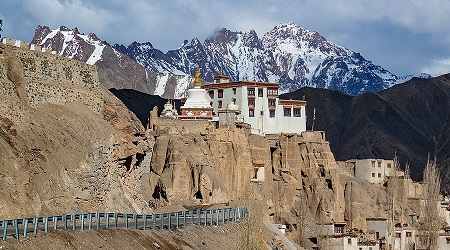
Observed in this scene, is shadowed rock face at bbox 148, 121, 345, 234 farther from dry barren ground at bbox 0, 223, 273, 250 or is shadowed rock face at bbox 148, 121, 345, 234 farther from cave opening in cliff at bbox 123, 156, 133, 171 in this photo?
dry barren ground at bbox 0, 223, 273, 250

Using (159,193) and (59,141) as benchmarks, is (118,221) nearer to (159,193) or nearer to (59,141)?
(59,141)

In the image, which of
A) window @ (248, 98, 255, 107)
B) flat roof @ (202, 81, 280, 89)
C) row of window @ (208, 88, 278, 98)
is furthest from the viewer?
row of window @ (208, 88, 278, 98)

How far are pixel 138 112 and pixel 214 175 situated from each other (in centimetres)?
8750

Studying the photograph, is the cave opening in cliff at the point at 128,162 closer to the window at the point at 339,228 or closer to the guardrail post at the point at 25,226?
the guardrail post at the point at 25,226

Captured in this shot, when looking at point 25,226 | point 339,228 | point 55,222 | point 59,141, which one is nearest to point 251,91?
point 339,228

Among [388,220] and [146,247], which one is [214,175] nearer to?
[388,220]

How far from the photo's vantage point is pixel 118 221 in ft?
202

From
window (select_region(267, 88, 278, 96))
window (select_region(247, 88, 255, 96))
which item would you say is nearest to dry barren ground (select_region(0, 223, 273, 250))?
window (select_region(247, 88, 255, 96))

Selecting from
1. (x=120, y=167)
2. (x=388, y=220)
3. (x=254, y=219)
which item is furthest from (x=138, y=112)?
(x=254, y=219)

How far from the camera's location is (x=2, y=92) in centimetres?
5738

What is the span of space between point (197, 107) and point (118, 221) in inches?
2213

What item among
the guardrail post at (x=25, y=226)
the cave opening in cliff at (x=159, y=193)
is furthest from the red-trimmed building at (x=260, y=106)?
the guardrail post at (x=25, y=226)

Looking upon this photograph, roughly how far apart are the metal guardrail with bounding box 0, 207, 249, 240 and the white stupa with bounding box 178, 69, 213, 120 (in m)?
35.9

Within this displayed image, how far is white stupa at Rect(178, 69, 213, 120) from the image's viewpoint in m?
116
